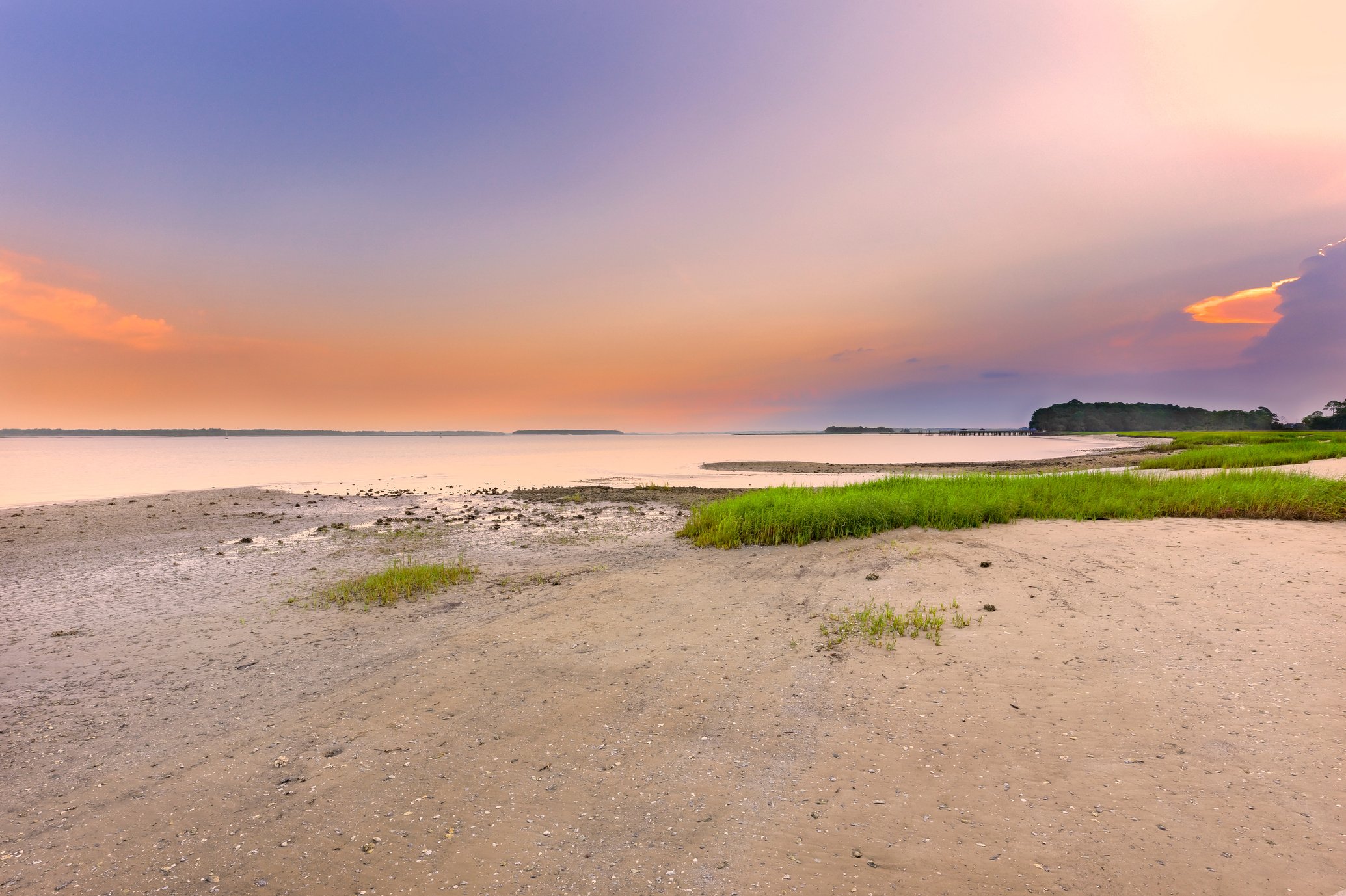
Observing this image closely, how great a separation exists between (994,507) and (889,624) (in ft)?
27.5

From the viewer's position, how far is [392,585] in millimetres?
11633

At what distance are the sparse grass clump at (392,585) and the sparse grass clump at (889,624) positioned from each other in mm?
7855

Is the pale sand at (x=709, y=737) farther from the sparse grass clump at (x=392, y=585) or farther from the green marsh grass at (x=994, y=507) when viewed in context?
the green marsh grass at (x=994, y=507)

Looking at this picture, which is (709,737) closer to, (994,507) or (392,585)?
(392,585)

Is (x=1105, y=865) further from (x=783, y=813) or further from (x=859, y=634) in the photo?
(x=859, y=634)

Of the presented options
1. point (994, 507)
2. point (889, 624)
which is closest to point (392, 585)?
point (889, 624)

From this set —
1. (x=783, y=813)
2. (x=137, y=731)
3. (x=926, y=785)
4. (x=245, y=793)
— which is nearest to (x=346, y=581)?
(x=137, y=731)

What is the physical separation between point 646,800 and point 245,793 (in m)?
3.57

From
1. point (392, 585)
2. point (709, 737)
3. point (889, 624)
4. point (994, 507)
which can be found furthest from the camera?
point (994, 507)

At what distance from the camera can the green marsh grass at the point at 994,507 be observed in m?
14.1

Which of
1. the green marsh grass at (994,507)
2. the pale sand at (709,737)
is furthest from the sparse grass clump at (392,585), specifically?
the green marsh grass at (994,507)

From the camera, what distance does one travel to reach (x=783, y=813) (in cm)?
461

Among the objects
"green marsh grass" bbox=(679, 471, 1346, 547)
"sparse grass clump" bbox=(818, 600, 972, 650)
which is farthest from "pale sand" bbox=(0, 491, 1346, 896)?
"green marsh grass" bbox=(679, 471, 1346, 547)

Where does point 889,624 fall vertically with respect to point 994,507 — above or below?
below
